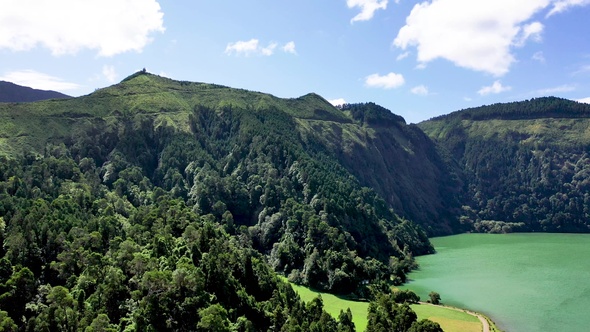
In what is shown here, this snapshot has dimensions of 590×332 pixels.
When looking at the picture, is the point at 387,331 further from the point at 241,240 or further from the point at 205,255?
the point at 241,240

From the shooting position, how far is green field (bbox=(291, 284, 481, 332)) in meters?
74.9

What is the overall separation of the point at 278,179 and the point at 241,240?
113 ft

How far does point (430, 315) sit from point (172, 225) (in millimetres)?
51987

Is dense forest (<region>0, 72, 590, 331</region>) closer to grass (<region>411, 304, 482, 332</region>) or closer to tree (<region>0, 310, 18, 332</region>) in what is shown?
tree (<region>0, 310, 18, 332</region>)

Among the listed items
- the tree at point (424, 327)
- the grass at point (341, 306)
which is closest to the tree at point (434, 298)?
the grass at point (341, 306)

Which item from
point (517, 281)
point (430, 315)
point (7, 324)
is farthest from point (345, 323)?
point (517, 281)

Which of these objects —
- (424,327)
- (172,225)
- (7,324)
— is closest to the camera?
(7,324)

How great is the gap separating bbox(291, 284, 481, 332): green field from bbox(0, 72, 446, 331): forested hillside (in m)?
6.86

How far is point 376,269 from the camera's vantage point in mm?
113500

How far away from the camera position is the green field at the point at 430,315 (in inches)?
2948

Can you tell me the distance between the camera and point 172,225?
3757 inches

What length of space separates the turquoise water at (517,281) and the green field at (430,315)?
5358 mm

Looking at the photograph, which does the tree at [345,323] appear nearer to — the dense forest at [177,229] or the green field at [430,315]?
the dense forest at [177,229]

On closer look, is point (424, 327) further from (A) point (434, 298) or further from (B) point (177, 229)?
(B) point (177, 229)
